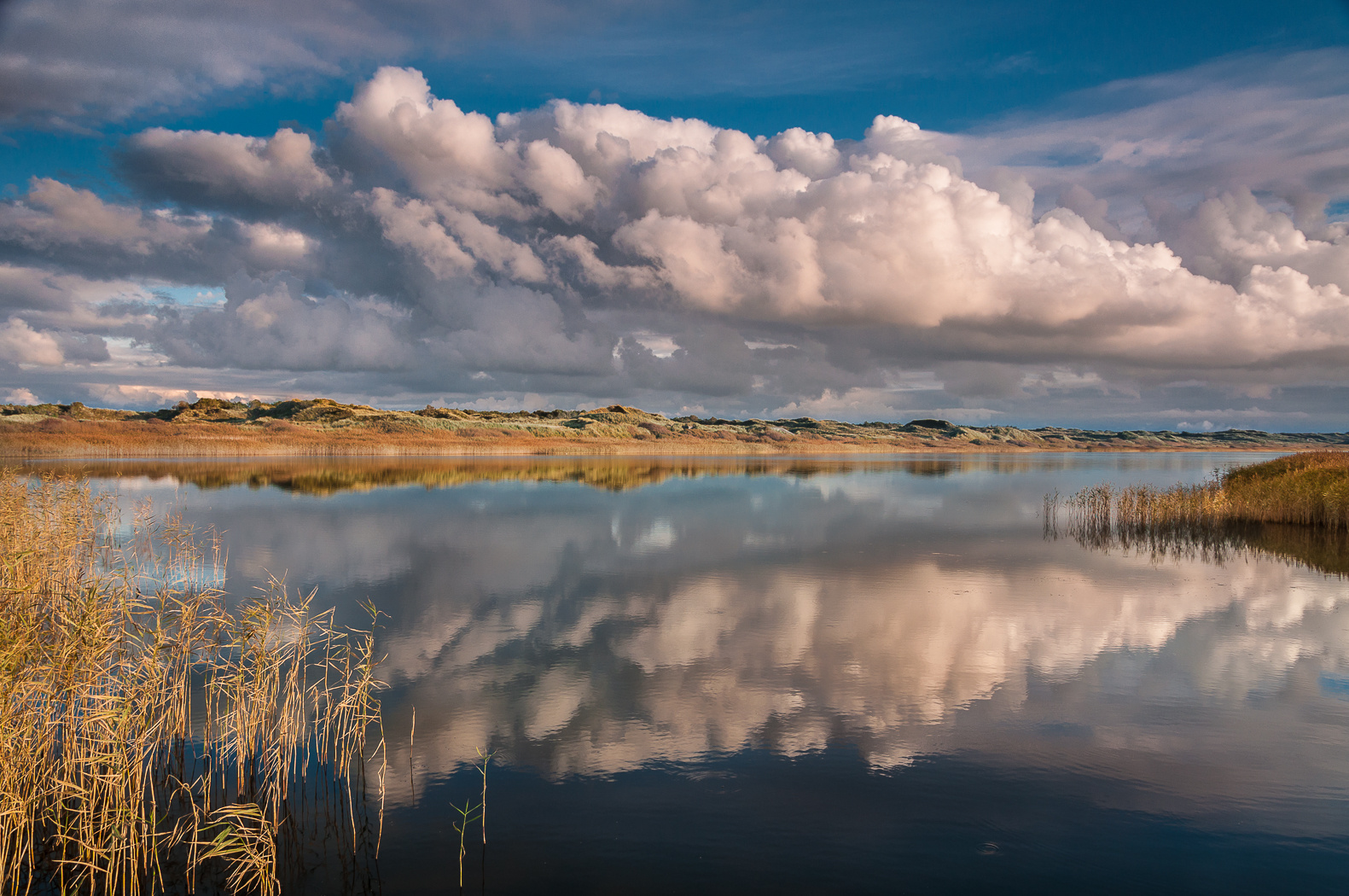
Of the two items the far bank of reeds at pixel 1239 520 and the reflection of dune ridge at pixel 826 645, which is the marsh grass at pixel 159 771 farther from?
the far bank of reeds at pixel 1239 520

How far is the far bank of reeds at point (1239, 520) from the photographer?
2005 cm

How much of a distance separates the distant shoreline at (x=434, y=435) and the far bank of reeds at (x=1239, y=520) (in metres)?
44.5

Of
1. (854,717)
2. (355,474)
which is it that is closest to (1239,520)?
(854,717)

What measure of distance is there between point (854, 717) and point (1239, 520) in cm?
2311

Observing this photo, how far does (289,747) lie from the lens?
20.3ft

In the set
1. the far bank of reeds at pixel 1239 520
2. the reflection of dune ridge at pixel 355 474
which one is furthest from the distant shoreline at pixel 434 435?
the far bank of reeds at pixel 1239 520

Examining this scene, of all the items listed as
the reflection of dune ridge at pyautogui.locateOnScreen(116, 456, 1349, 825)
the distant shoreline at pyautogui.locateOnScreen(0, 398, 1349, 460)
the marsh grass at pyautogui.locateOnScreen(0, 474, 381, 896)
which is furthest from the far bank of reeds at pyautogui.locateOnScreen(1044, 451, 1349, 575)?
the distant shoreline at pyautogui.locateOnScreen(0, 398, 1349, 460)

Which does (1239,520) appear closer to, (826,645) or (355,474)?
(826,645)

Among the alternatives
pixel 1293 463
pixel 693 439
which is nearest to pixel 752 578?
pixel 1293 463

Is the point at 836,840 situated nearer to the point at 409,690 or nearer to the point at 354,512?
the point at 409,690

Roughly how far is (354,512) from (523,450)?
222 feet

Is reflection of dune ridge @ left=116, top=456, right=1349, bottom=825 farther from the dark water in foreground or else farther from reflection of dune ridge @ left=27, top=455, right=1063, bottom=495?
reflection of dune ridge @ left=27, top=455, right=1063, bottom=495

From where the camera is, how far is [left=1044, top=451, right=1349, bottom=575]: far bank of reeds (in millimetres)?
20047

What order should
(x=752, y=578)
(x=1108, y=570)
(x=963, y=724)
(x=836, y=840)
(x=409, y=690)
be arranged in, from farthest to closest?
(x=1108, y=570) < (x=752, y=578) < (x=409, y=690) < (x=963, y=724) < (x=836, y=840)
